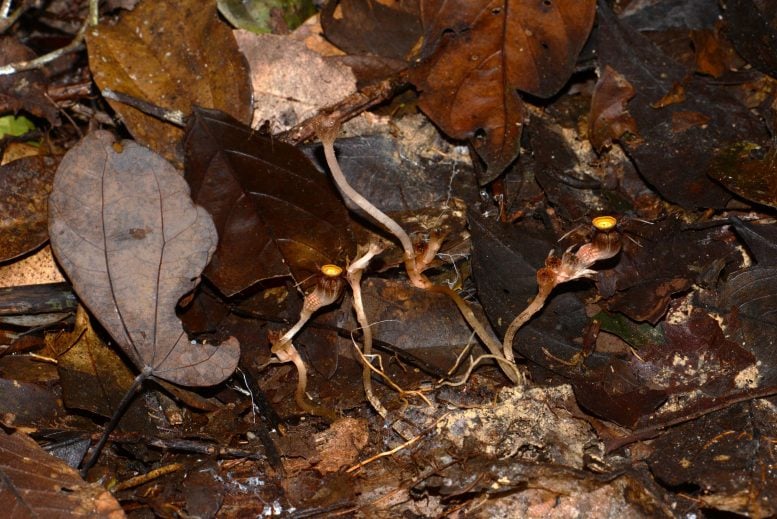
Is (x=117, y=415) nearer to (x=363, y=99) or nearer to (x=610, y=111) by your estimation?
(x=363, y=99)

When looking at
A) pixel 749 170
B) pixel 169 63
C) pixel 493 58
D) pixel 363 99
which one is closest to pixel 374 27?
pixel 363 99

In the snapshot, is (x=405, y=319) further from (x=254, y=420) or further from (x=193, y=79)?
(x=193, y=79)

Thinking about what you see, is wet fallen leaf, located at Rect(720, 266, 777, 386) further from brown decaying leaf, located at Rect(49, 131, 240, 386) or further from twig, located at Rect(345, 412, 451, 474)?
brown decaying leaf, located at Rect(49, 131, 240, 386)

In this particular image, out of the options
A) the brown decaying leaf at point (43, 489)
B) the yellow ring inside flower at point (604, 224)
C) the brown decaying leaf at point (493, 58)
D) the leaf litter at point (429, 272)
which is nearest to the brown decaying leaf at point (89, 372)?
the leaf litter at point (429, 272)

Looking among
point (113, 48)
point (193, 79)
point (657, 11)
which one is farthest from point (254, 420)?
point (657, 11)

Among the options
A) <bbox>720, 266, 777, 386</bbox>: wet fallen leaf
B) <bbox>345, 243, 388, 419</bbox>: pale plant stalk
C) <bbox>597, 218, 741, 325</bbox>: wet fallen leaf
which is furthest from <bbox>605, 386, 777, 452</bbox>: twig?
<bbox>345, 243, 388, 419</bbox>: pale plant stalk

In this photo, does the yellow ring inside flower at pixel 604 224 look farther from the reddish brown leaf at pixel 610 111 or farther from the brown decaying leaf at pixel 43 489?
the brown decaying leaf at pixel 43 489

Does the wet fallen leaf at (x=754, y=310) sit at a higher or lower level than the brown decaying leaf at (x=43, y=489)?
lower
